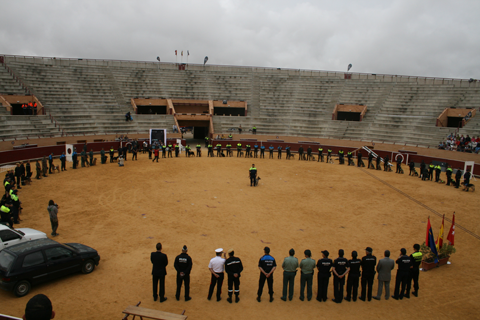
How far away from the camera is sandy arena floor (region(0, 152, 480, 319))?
8625 mm

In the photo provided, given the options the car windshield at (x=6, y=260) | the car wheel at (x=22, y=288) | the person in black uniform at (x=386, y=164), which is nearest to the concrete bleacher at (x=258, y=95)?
the person in black uniform at (x=386, y=164)

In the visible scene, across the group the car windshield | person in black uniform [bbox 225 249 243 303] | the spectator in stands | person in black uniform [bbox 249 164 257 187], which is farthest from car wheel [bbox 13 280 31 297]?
person in black uniform [bbox 249 164 257 187]

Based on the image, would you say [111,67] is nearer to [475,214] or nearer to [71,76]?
[71,76]

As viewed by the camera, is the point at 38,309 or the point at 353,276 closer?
the point at 38,309

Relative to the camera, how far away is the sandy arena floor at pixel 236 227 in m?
8.62

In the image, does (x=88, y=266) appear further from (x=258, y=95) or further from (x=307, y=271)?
(x=258, y=95)

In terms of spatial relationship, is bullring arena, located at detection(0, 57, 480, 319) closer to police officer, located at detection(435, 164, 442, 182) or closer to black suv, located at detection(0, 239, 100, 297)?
black suv, located at detection(0, 239, 100, 297)

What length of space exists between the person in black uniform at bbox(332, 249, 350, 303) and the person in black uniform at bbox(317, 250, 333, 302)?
18cm

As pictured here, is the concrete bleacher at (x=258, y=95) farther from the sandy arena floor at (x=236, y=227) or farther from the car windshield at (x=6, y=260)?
the car windshield at (x=6, y=260)

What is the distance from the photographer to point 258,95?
2131 inches

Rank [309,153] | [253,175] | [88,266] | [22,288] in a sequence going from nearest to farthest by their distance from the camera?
[22,288], [88,266], [253,175], [309,153]

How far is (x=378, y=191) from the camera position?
21.5 m

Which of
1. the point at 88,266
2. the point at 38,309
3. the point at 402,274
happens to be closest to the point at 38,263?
the point at 88,266

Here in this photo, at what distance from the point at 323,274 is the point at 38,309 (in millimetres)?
7006
